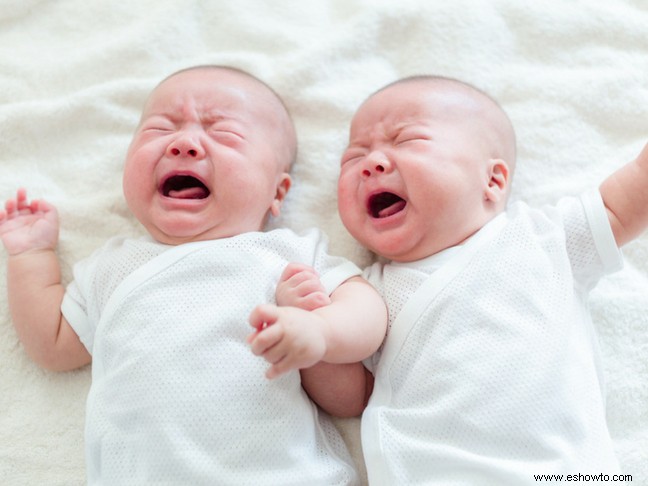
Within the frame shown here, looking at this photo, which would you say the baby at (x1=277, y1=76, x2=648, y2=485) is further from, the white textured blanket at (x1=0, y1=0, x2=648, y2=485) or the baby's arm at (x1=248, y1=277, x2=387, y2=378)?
the white textured blanket at (x1=0, y1=0, x2=648, y2=485)

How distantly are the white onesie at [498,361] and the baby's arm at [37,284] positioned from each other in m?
0.63

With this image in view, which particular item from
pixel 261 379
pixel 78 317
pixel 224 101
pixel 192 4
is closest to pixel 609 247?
pixel 261 379

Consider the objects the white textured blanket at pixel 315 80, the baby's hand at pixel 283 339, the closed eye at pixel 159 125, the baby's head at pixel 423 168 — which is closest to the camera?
the baby's hand at pixel 283 339

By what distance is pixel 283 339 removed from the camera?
1.17 m

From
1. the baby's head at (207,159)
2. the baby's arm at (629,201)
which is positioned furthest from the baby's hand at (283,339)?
the baby's arm at (629,201)

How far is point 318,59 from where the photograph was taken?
6.15 ft

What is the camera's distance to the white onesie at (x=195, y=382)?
1.35 metres

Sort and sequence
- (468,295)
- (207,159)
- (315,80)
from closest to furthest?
(468,295) < (207,159) < (315,80)

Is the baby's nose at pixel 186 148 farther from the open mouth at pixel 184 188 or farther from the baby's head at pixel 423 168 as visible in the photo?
the baby's head at pixel 423 168

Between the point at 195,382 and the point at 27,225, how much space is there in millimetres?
579

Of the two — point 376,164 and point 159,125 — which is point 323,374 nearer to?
point 376,164

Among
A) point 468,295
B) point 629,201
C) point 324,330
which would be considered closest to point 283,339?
point 324,330

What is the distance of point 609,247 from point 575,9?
0.73 metres

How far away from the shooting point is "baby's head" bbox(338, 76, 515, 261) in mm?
1483
